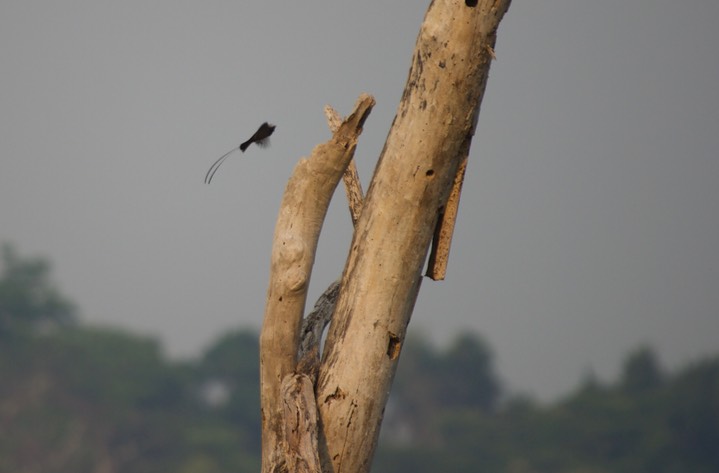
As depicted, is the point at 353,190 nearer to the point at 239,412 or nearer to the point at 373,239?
the point at 373,239

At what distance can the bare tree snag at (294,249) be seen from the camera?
8961mm

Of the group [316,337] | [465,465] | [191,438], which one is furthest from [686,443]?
[316,337]

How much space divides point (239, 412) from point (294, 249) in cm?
8694

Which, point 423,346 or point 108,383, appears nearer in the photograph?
point 108,383

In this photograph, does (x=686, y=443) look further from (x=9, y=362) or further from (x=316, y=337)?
(x=316, y=337)

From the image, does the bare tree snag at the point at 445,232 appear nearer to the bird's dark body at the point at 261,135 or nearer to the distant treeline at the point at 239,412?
the bird's dark body at the point at 261,135

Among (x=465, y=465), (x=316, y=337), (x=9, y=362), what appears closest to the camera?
(x=316, y=337)

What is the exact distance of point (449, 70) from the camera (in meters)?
8.86

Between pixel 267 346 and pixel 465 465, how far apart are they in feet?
250

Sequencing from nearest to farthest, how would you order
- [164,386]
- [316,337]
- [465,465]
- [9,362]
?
[316,337] < [465,465] < [9,362] < [164,386]

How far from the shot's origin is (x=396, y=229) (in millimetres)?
9031

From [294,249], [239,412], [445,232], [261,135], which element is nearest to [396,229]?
[445,232]

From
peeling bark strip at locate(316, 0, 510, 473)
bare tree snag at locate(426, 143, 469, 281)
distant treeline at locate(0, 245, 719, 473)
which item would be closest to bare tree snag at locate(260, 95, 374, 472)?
peeling bark strip at locate(316, 0, 510, 473)

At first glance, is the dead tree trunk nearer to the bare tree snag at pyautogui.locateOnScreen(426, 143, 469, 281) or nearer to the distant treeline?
the bare tree snag at pyautogui.locateOnScreen(426, 143, 469, 281)
